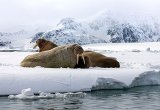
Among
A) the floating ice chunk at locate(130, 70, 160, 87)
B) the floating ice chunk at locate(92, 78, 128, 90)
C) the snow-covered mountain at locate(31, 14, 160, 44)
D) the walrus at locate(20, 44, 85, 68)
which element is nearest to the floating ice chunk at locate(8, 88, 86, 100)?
the floating ice chunk at locate(92, 78, 128, 90)

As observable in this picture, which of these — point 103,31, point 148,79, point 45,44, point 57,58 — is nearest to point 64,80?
point 57,58

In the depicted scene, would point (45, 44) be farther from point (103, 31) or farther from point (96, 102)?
point (103, 31)

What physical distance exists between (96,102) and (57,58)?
535 centimetres

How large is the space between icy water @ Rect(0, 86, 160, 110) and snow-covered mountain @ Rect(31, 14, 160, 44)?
435ft

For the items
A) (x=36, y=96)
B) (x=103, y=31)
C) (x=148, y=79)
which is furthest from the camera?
(x=103, y=31)

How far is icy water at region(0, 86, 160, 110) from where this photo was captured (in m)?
12.8

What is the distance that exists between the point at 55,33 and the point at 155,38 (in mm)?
34392

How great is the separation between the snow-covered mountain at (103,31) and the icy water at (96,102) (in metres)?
133

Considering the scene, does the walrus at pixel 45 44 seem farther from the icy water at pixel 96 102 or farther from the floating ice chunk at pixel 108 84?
the icy water at pixel 96 102

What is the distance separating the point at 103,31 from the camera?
7111 inches

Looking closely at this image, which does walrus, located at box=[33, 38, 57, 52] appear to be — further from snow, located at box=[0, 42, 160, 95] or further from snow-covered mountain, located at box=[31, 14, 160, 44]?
snow-covered mountain, located at box=[31, 14, 160, 44]

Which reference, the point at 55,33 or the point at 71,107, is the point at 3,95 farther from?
the point at 55,33

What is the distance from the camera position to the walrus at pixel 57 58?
731 inches

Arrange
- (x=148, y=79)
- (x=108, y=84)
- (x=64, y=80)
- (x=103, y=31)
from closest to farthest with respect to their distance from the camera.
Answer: (x=64, y=80), (x=108, y=84), (x=148, y=79), (x=103, y=31)
